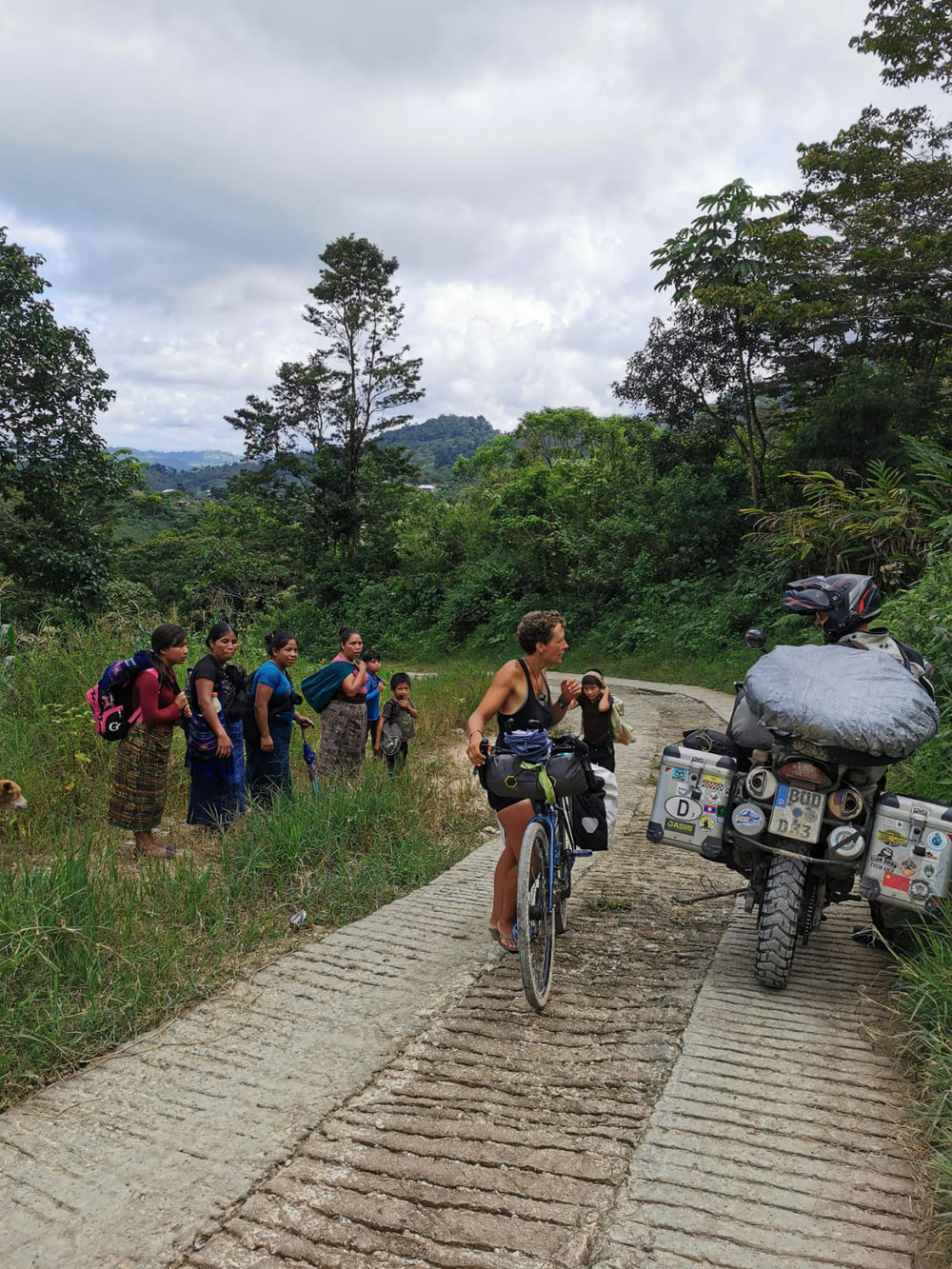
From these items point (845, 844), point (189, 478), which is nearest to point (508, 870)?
point (845, 844)

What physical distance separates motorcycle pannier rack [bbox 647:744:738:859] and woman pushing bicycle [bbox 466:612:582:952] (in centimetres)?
62

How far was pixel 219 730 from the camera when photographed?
5633mm

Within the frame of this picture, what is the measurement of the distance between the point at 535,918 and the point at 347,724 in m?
3.34

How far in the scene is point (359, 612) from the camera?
29.3 m

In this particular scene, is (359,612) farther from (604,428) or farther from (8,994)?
(8,994)

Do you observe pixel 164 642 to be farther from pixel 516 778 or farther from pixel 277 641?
pixel 516 778

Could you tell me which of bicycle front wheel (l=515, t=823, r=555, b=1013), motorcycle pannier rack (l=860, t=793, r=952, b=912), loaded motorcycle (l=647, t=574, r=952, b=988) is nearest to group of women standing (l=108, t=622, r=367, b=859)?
bicycle front wheel (l=515, t=823, r=555, b=1013)

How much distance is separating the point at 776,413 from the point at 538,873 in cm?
1896

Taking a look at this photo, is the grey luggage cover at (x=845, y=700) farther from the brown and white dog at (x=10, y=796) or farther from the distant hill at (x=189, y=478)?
the distant hill at (x=189, y=478)

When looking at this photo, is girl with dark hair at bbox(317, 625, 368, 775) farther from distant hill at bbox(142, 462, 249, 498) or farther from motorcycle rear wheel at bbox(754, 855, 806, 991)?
distant hill at bbox(142, 462, 249, 498)

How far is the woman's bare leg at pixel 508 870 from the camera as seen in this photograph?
3.83 m

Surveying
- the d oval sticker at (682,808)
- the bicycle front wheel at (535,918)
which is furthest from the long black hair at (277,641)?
the d oval sticker at (682,808)

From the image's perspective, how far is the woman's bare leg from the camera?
3.83 m

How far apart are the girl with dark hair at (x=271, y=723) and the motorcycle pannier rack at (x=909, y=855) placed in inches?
153
